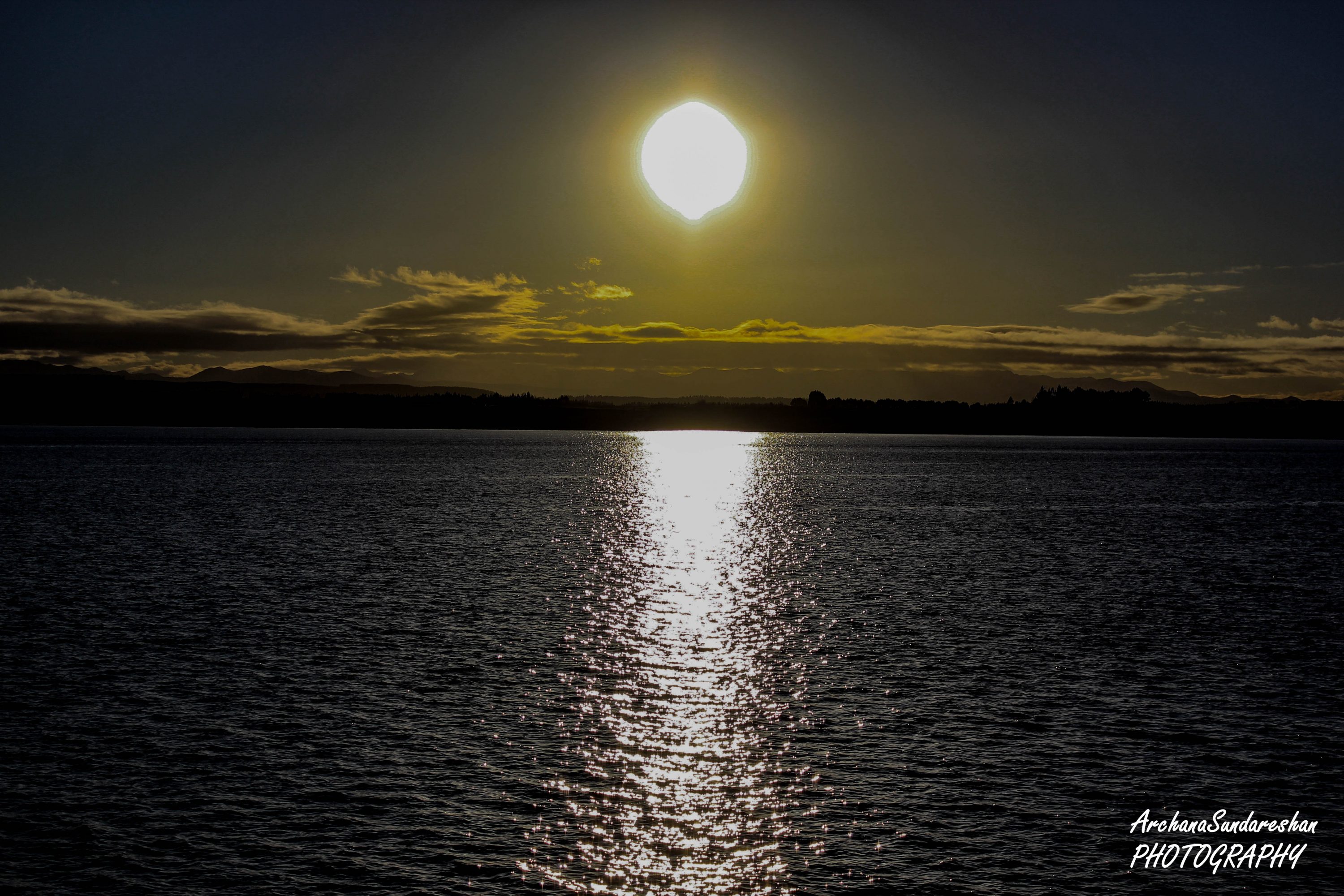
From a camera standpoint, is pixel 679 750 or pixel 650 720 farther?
pixel 650 720

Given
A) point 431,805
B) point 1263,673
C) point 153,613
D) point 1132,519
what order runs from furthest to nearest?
1. point 1132,519
2. point 153,613
3. point 1263,673
4. point 431,805

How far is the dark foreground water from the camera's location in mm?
20312

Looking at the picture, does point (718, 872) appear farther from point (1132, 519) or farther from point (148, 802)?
point (1132, 519)

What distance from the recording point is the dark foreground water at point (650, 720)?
20312 millimetres

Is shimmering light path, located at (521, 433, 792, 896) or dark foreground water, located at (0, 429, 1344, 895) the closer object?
shimmering light path, located at (521, 433, 792, 896)

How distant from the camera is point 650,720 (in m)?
29.8

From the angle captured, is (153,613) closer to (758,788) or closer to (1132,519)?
(758,788)

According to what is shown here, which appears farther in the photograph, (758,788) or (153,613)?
(153,613)

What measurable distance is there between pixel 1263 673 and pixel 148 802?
36.2 m

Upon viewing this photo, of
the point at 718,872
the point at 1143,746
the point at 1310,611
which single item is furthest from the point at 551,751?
the point at 1310,611

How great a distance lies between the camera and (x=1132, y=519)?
4277 inches

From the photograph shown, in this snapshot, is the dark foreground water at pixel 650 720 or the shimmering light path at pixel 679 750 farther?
the dark foreground water at pixel 650 720

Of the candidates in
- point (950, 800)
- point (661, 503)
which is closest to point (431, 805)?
point (950, 800)

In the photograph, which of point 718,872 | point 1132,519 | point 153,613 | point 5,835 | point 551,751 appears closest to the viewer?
point 718,872
